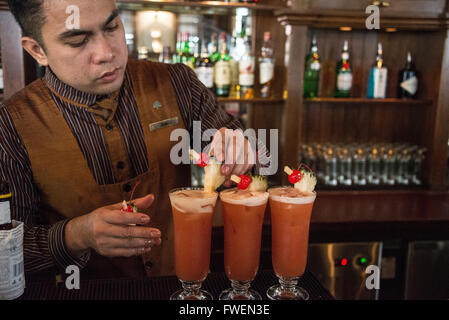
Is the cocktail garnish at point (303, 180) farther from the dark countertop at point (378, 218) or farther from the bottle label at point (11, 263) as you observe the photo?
the dark countertop at point (378, 218)

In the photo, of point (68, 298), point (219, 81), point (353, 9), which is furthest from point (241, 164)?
point (353, 9)

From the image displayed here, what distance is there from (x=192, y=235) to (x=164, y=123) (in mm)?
654

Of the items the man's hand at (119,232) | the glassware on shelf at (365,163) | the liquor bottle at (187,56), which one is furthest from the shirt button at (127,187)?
the glassware on shelf at (365,163)

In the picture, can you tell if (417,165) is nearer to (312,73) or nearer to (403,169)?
(403,169)

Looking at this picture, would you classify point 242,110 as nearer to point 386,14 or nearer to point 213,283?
point 386,14

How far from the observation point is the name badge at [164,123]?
165 centimetres

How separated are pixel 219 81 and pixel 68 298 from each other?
1.80 metres

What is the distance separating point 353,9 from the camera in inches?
101

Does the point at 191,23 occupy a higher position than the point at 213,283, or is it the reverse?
the point at 191,23

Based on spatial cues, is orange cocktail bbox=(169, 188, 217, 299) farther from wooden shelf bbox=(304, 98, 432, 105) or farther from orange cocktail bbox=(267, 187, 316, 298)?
wooden shelf bbox=(304, 98, 432, 105)

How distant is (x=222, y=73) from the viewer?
2.63m

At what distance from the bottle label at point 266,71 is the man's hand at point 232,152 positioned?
1.40 m

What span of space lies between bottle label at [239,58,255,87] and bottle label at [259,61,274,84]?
2.6 inches

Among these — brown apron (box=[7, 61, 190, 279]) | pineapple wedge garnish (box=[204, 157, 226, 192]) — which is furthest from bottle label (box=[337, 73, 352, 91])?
pineapple wedge garnish (box=[204, 157, 226, 192])
